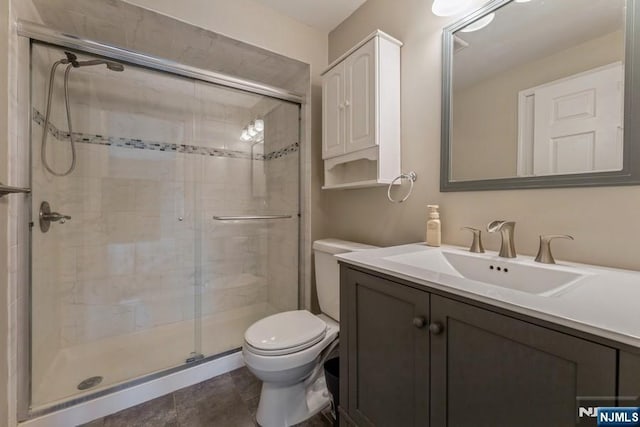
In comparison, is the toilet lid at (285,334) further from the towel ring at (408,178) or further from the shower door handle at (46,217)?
the shower door handle at (46,217)

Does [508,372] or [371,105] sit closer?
[508,372]

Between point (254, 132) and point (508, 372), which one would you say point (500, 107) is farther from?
point (254, 132)

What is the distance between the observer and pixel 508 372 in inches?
22.3

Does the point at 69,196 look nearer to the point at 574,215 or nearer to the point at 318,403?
the point at 318,403

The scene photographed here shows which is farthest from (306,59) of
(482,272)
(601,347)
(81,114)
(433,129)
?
(601,347)

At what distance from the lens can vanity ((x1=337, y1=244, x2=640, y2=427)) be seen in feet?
1.54

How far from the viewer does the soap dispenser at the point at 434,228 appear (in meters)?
1.20

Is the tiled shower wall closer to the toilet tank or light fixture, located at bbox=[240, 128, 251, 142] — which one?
light fixture, located at bbox=[240, 128, 251, 142]

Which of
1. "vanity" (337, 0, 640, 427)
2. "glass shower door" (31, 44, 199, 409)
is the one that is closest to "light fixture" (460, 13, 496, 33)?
"vanity" (337, 0, 640, 427)

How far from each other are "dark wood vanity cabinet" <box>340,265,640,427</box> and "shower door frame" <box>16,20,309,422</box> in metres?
1.06

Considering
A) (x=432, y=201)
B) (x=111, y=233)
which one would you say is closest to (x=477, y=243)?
(x=432, y=201)

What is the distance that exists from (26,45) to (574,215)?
2387 mm

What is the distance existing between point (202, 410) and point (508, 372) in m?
1.48

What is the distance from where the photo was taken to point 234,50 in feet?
5.79
